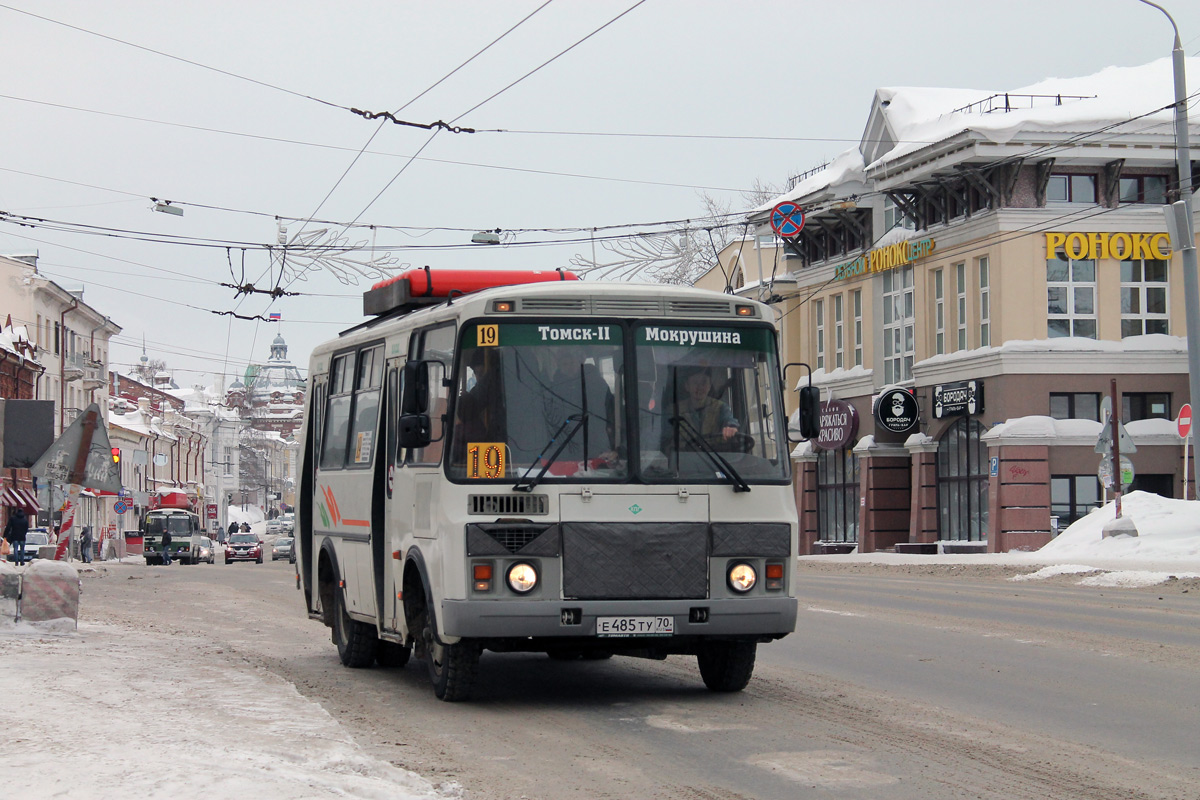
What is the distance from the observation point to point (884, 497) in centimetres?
4812

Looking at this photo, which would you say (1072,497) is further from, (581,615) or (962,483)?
(581,615)

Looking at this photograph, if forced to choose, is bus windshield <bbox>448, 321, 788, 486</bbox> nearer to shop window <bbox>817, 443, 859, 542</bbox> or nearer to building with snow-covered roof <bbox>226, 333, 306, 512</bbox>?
shop window <bbox>817, 443, 859, 542</bbox>

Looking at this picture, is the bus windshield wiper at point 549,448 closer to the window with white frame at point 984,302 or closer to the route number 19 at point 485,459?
the route number 19 at point 485,459

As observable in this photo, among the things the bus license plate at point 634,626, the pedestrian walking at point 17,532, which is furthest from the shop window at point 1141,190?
the bus license plate at point 634,626

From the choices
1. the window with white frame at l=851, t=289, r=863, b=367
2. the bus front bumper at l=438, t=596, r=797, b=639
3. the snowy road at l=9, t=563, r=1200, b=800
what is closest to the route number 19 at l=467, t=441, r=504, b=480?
the bus front bumper at l=438, t=596, r=797, b=639

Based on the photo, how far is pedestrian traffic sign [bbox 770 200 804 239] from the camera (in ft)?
150

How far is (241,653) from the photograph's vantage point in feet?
49.9

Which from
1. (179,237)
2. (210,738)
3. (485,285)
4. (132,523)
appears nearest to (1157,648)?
(485,285)

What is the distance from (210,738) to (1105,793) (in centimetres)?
465

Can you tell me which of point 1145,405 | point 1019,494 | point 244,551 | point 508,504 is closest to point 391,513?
point 508,504

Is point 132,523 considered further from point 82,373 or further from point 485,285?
point 485,285

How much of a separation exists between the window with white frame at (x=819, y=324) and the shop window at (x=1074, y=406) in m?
12.2

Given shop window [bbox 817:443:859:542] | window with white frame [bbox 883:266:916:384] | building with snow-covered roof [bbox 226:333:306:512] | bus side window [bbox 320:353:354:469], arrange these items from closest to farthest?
1. bus side window [bbox 320:353:354:469]
2. window with white frame [bbox 883:266:916:384]
3. shop window [bbox 817:443:859:542]
4. building with snow-covered roof [bbox 226:333:306:512]

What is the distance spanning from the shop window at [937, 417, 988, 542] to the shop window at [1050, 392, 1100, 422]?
6.49ft
